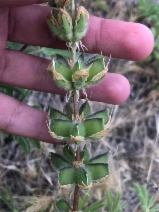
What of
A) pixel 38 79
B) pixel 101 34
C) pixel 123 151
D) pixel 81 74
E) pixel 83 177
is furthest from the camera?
pixel 123 151

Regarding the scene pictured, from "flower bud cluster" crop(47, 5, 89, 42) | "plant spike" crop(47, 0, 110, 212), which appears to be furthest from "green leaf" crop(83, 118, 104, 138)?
"flower bud cluster" crop(47, 5, 89, 42)

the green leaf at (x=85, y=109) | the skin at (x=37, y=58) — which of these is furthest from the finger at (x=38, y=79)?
the green leaf at (x=85, y=109)

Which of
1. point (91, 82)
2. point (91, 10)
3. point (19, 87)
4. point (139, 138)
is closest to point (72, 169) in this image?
point (91, 82)

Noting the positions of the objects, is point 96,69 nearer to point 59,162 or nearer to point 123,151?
point 59,162

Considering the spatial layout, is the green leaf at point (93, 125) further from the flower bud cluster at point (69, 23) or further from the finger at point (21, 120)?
the finger at point (21, 120)

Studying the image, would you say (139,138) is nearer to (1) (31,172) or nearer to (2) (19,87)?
(1) (31,172)

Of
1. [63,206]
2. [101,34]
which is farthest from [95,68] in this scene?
[63,206]

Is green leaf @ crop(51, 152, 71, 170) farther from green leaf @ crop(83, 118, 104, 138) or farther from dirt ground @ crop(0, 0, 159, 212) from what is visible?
dirt ground @ crop(0, 0, 159, 212)

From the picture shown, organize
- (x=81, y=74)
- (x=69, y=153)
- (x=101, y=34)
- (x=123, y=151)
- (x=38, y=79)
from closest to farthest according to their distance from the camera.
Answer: (x=81, y=74), (x=69, y=153), (x=101, y=34), (x=38, y=79), (x=123, y=151)
